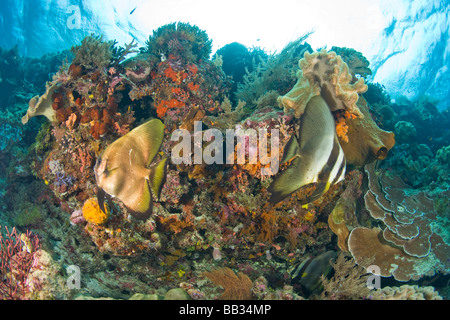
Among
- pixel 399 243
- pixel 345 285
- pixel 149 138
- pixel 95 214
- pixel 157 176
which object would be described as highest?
pixel 149 138

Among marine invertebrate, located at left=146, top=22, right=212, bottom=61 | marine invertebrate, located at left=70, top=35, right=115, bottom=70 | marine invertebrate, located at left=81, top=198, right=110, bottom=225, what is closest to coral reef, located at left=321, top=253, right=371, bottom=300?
→ marine invertebrate, located at left=81, top=198, right=110, bottom=225

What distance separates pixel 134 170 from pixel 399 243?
4.18 meters

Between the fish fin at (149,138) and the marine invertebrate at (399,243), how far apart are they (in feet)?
11.1

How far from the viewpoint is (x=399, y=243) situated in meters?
3.52

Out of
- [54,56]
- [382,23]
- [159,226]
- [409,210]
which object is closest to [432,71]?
[382,23]

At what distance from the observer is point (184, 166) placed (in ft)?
11.3

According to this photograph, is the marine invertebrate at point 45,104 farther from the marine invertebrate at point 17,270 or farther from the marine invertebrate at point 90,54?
the marine invertebrate at point 17,270

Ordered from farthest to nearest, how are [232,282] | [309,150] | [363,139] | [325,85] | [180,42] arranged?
[180,42] < [232,282] < [363,139] < [325,85] < [309,150]

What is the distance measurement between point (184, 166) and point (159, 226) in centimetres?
114

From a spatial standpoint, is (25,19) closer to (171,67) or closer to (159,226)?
(171,67)

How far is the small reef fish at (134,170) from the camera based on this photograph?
5.81 ft

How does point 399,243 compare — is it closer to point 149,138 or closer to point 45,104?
point 149,138

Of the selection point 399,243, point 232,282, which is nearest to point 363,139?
point 399,243
